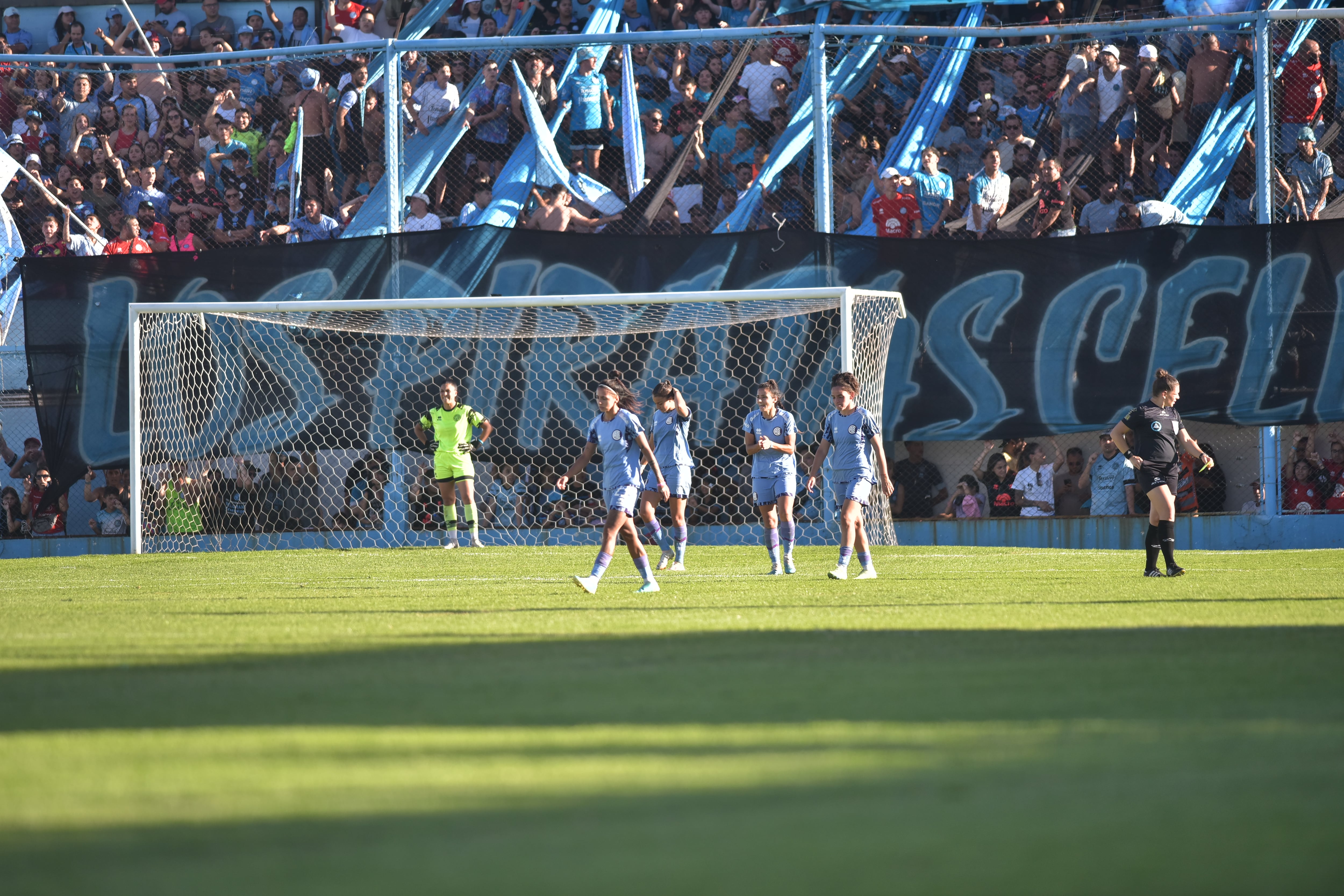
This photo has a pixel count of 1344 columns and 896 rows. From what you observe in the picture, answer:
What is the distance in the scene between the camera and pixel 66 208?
1933 cm

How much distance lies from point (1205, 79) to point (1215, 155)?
3.03 feet

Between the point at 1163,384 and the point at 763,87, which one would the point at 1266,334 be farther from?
the point at 763,87

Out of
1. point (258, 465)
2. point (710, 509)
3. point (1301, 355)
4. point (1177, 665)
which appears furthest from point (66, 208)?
point (1177, 665)

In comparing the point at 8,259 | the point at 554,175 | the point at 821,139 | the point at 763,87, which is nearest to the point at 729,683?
the point at 821,139

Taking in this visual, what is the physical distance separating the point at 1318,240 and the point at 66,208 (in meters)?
15.4

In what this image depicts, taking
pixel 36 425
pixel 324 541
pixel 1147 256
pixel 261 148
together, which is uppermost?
pixel 261 148

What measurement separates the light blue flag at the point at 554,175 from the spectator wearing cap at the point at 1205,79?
700 cm

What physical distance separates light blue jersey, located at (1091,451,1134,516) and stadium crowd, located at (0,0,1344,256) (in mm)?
2839

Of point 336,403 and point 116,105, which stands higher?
point 116,105

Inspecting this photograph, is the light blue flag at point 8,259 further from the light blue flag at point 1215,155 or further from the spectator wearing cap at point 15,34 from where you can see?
the light blue flag at point 1215,155

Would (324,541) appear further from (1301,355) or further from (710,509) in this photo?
(1301,355)

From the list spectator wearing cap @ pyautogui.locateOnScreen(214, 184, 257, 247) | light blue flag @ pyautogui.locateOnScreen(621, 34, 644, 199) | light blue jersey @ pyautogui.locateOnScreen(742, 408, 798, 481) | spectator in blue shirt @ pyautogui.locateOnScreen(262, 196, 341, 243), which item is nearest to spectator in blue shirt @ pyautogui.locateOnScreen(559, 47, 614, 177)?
light blue flag @ pyautogui.locateOnScreen(621, 34, 644, 199)

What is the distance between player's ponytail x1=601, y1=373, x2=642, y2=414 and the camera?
13477mm

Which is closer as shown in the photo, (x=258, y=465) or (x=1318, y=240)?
(x=1318, y=240)
